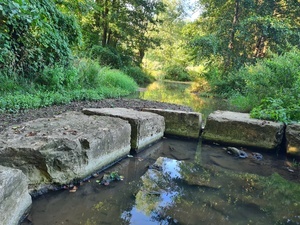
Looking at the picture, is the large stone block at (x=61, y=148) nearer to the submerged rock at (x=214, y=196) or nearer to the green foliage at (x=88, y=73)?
the submerged rock at (x=214, y=196)

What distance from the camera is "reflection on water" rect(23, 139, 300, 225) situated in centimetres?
204

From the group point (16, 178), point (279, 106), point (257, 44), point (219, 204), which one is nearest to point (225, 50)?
point (257, 44)

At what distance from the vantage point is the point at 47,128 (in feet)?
8.77

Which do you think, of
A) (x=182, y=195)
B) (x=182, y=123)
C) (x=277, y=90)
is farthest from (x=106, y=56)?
(x=182, y=195)

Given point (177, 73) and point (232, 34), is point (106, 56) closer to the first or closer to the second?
point (232, 34)

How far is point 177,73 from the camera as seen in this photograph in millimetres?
25688

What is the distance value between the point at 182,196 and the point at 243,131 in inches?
82.7

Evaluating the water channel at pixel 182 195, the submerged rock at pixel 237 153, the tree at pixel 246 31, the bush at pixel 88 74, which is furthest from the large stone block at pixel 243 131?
the tree at pixel 246 31

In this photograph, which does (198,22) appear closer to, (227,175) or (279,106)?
(279,106)

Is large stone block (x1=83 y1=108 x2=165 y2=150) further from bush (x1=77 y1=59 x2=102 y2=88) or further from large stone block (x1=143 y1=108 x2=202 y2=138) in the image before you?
bush (x1=77 y1=59 x2=102 y2=88)

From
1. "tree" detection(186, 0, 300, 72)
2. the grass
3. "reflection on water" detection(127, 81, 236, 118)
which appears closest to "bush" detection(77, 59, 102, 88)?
the grass

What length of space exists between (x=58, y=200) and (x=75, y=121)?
3.78ft

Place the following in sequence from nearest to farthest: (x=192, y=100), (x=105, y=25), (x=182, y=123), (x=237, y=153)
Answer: (x=237, y=153), (x=182, y=123), (x=192, y=100), (x=105, y=25)

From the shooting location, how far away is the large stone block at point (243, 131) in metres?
3.95
